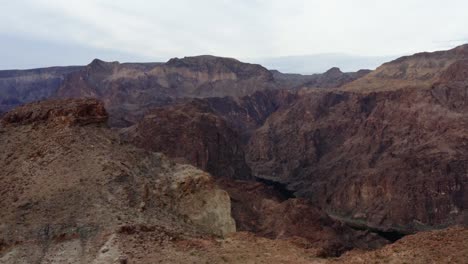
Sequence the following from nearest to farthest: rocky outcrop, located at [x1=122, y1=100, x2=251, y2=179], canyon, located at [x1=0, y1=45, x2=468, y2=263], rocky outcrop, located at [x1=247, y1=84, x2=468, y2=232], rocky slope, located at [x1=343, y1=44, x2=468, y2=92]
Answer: canyon, located at [x1=0, y1=45, x2=468, y2=263] → rocky outcrop, located at [x1=247, y1=84, x2=468, y2=232] → rocky outcrop, located at [x1=122, y1=100, x2=251, y2=179] → rocky slope, located at [x1=343, y1=44, x2=468, y2=92]

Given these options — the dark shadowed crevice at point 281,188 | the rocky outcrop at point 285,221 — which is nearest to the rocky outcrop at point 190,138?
the dark shadowed crevice at point 281,188

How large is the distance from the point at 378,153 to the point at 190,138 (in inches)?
2065

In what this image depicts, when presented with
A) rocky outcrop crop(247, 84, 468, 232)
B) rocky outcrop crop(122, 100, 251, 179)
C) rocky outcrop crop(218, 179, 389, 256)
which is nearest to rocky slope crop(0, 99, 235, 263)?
rocky outcrop crop(218, 179, 389, 256)

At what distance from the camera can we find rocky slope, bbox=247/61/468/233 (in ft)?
362

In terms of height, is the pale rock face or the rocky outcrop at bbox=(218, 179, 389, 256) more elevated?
the pale rock face

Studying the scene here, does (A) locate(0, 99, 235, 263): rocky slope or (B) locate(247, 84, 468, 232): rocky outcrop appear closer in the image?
(A) locate(0, 99, 235, 263): rocky slope

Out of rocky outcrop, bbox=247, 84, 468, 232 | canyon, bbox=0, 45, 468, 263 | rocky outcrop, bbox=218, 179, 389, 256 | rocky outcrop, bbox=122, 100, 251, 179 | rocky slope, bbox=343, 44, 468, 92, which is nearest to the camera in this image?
canyon, bbox=0, 45, 468, 263

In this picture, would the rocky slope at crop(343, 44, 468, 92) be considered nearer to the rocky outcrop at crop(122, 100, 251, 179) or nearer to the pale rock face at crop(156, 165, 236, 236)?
the rocky outcrop at crop(122, 100, 251, 179)

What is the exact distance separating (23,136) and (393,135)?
118 metres

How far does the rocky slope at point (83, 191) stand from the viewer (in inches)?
1180

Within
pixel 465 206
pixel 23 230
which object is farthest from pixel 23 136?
pixel 465 206

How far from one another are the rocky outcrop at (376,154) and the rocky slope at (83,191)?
79713 mm

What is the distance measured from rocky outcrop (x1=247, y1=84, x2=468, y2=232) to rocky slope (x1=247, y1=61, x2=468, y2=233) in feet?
0.69

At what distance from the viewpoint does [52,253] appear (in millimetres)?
29203
